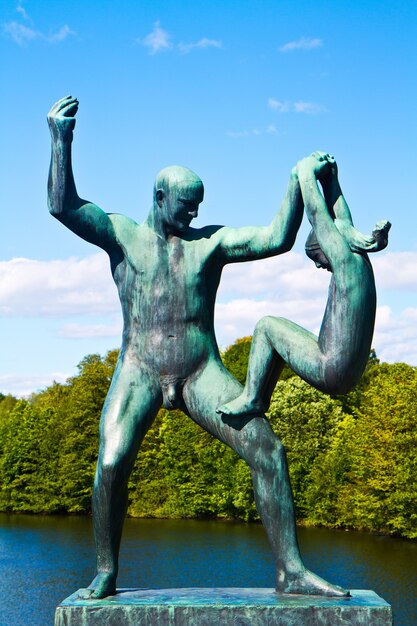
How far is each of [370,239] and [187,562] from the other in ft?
87.4

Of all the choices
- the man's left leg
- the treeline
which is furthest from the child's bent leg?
the treeline

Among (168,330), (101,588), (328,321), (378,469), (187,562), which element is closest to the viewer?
(328,321)

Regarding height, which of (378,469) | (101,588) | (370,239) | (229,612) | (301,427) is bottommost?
(229,612)

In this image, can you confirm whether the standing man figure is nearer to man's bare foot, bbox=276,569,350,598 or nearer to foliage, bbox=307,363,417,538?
man's bare foot, bbox=276,569,350,598

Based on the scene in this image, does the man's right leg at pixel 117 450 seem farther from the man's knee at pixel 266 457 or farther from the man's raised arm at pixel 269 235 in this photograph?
the man's raised arm at pixel 269 235

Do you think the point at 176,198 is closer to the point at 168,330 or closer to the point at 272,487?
the point at 168,330

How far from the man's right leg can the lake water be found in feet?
55.2

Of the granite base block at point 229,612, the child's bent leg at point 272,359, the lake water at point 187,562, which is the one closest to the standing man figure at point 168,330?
the child's bent leg at point 272,359

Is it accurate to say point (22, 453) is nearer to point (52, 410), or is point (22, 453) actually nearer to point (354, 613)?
point (52, 410)

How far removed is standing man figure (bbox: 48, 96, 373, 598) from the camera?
20.0 ft

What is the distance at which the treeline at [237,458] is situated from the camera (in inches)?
1380

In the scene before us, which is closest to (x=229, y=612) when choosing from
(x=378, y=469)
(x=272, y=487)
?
(x=272, y=487)

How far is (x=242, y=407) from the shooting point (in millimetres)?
6027

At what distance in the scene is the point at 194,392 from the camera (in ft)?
20.7
